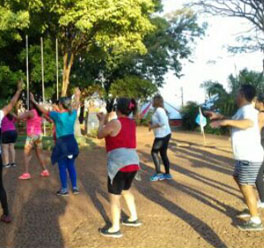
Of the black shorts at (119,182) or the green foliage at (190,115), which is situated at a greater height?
the black shorts at (119,182)

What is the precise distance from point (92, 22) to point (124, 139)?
42.9 feet

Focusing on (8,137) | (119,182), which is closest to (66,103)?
(119,182)

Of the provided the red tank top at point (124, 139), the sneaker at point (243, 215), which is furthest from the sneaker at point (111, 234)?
the sneaker at point (243, 215)

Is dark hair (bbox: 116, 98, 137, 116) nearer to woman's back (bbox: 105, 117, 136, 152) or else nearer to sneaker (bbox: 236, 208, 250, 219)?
woman's back (bbox: 105, 117, 136, 152)

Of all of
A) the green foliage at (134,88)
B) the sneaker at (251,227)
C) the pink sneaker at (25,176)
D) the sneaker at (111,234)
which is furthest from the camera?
the green foliage at (134,88)

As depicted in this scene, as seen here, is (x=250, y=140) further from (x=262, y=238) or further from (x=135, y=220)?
(x=135, y=220)

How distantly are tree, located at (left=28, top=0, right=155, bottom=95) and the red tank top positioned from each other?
12.1 m

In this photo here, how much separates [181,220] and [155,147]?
3168 mm

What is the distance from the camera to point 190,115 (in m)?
29.7

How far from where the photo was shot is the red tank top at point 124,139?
207 inches

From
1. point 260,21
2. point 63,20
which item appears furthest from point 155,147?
point 260,21

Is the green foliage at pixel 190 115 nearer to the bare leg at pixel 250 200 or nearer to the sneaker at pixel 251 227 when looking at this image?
the bare leg at pixel 250 200

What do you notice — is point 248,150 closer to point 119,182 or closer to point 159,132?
point 119,182

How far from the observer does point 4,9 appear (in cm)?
1781
